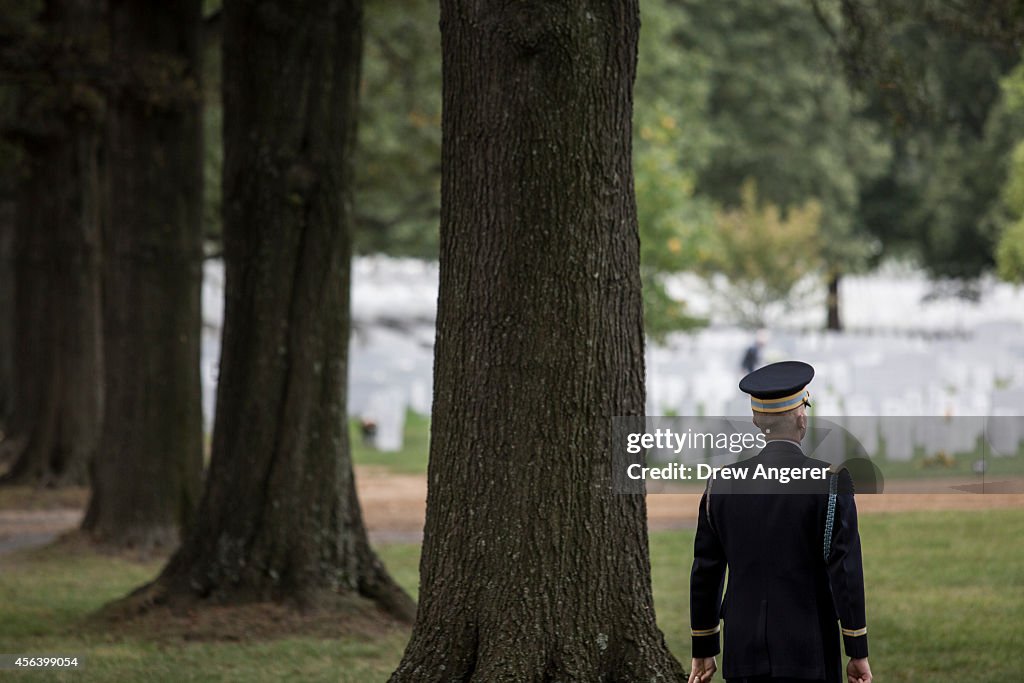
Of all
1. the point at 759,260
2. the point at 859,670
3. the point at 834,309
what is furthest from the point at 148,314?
the point at 834,309

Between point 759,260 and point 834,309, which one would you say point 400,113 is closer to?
point 759,260

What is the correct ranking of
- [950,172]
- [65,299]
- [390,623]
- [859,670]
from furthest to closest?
[950,172], [65,299], [390,623], [859,670]

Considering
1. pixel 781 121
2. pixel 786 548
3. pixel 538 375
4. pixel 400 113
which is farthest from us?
pixel 781 121

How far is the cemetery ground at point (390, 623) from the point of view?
8.21 m

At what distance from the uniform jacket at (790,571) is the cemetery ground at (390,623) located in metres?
3.38

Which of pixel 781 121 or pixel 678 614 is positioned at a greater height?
pixel 781 121

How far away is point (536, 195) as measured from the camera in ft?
19.0

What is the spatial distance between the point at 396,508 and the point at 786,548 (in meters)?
12.6

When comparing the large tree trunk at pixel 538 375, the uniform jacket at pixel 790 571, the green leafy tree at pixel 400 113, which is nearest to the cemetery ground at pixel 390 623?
the large tree trunk at pixel 538 375

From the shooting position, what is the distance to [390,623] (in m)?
9.45

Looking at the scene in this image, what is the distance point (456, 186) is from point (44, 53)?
7.58 meters

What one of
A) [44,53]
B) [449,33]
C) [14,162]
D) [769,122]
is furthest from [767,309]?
[449,33]

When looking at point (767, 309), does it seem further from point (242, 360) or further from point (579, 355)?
point (579, 355)

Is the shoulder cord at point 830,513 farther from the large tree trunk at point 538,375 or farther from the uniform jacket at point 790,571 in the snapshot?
the large tree trunk at point 538,375
